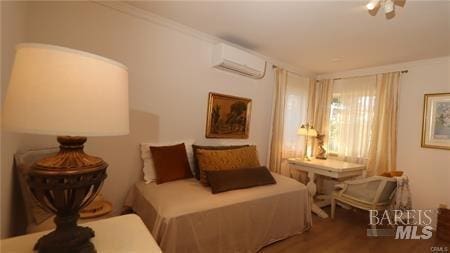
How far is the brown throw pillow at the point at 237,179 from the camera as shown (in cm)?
209

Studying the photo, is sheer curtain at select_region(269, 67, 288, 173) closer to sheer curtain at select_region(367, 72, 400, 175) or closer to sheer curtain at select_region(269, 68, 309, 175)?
sheer curtain at select_region(269, 68, 309, 175)

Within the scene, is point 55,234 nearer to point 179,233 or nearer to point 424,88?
point 179,233

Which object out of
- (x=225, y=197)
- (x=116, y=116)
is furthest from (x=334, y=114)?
(x=116, y=116)

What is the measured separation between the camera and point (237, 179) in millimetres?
2221

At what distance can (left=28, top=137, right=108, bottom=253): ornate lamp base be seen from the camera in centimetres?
75

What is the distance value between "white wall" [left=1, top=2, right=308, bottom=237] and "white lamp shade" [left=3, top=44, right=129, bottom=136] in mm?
1071

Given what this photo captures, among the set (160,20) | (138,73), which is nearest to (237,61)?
(160,20)

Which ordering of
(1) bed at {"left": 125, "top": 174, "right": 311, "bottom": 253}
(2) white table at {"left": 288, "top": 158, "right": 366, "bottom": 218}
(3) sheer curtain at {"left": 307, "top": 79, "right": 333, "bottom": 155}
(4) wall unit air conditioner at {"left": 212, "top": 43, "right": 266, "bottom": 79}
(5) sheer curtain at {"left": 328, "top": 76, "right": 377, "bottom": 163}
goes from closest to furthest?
(1) bed at {"left": 125, "top": 174, "right": 311, "bottom": 253}
(4) wall unit air conditioner at {"left": 212, "top": 43, "right": 266, "bottom": 79}
(2) white table at {"left": 288, "top": 158, "right": 366, "bottom": 218}
(5) sheer curtain at {"left": 328, "top": 76, "right": 377, "bottom": 163}
(3) sheer curtain at {"left": 307, "top": 79, "right": 333, "bottom": 155}

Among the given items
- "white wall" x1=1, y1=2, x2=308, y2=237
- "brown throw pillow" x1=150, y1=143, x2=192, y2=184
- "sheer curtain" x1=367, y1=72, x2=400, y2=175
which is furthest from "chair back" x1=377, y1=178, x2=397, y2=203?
"brown throw pillow" x1=150, y1=143, x2=192, y2=184

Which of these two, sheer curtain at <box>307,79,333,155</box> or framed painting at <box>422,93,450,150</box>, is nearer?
framed painting at <box>422,93,450,150</box>

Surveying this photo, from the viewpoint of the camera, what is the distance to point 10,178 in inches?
57.1

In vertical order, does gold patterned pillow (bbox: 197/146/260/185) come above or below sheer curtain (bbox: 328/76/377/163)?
below

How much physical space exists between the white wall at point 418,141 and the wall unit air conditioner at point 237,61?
82.7 inches

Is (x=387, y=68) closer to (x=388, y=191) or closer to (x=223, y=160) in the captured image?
(x=388, y=191)
